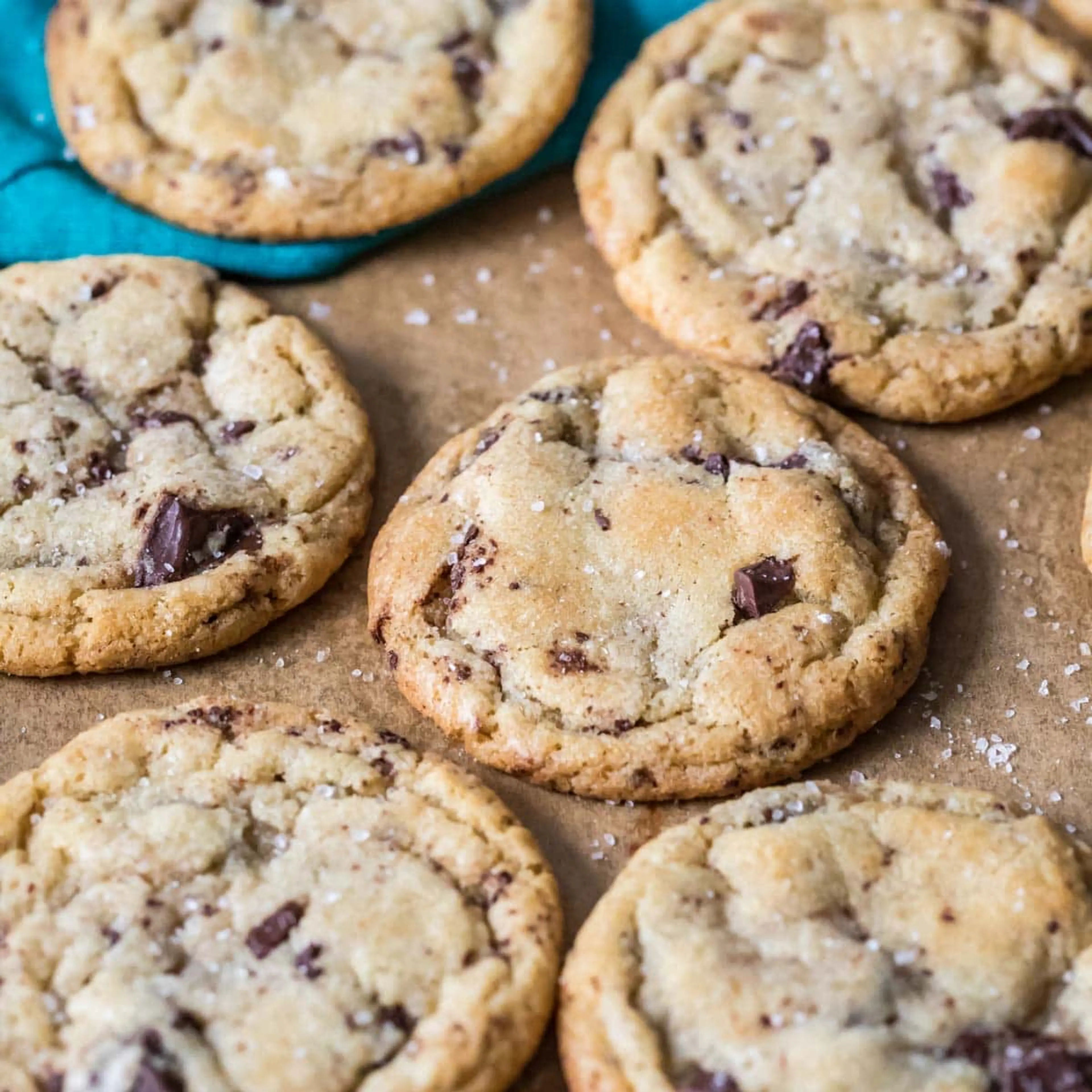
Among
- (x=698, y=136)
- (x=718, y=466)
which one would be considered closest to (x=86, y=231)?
(x=698, y=136)

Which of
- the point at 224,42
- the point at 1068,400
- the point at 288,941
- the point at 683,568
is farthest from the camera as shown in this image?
the point at 224,42

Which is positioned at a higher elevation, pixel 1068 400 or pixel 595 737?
pixel 595 737

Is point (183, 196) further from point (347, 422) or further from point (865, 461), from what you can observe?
point (865, 461)

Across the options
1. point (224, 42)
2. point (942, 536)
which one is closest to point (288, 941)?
point (942, 536)

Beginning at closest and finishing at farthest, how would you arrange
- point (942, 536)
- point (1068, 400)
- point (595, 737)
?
1. point (595, 737)
2. point (942, 536)
3. point (1068, 400)

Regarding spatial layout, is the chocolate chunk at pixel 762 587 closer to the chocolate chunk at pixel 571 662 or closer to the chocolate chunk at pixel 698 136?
the chocolate chunk at pixel 571 662

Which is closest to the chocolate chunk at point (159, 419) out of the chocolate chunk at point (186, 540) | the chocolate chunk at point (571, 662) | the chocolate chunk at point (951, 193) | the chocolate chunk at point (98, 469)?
the chocolate chunk at point (98, 469)

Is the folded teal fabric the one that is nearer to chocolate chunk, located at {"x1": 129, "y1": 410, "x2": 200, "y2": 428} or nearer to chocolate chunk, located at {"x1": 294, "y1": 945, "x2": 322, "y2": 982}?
chocolate chunk, located at {"x1": 129, "y1": 410, "x2": 200, "y2": 428}
